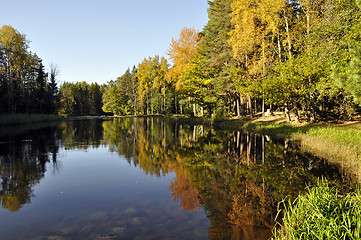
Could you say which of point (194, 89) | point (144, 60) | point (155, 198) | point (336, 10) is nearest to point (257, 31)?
point (336, 10)

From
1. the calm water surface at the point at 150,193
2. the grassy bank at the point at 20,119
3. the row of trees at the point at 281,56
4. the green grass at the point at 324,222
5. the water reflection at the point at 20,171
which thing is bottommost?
the calm water surface at the point at 150,193

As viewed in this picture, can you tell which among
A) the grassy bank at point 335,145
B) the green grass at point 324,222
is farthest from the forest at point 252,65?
the green grass at point 324,222

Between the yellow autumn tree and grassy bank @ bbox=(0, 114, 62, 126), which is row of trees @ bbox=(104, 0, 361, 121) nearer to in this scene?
the yellow autumn tree

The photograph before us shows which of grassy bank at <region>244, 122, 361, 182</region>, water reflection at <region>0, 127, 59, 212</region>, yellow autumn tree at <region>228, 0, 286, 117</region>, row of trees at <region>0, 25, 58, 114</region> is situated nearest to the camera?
water reflection at <region>0, 127, 59, 212</region>

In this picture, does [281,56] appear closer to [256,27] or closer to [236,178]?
[256,27]

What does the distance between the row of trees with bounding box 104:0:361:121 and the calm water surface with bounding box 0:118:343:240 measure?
188 inches

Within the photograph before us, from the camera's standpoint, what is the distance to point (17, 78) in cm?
4066

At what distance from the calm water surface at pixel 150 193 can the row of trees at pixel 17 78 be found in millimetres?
32417

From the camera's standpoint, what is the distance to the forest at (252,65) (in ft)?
38.2

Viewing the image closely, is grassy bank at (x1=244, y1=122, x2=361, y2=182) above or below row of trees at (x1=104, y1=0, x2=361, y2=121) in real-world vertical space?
below

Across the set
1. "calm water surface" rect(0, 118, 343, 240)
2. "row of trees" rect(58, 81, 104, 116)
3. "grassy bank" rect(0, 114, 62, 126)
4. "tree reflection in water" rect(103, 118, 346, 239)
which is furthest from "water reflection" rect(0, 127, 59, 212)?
"row of trees" rect(58, 81, 104, 116)

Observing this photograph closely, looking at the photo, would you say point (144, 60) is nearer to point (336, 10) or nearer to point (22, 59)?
point (22, 59)

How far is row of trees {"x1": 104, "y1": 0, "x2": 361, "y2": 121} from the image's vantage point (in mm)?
11086

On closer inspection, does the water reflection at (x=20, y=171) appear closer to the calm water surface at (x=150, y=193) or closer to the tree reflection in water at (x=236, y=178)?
the calm water surface at (x=150, y=193)
